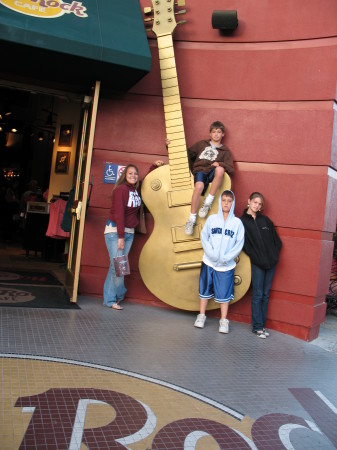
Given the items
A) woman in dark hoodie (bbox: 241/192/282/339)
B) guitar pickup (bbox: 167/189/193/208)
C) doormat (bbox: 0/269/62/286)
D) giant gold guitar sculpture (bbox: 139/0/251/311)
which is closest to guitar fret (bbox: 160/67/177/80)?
giant gold guitar sculpture (bbox: 139/0/251/311)

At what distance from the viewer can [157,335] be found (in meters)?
4.98

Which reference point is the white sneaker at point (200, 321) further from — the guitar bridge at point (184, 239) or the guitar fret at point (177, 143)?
the guitar fret at point (177, 143)

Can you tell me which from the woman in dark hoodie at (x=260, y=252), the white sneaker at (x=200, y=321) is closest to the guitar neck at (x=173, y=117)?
the woman in dark hoodie at (x=260, y=252)

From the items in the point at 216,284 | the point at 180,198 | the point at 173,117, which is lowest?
the point at 216,284

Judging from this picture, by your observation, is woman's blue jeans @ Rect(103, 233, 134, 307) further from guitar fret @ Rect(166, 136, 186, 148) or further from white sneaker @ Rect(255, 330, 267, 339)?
white sneaker @ Rect(255, 330, 267, 339)

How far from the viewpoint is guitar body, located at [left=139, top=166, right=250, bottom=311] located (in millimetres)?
5801

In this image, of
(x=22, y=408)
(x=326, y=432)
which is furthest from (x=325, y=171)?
(x=22, y=408)

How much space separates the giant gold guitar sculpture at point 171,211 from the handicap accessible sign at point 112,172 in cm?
43

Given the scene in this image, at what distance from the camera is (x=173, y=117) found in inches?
234

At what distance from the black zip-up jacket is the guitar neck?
Result: 0.89m

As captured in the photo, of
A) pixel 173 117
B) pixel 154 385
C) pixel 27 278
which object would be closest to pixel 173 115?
pixel 173 117

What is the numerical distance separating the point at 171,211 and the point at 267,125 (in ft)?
5.12

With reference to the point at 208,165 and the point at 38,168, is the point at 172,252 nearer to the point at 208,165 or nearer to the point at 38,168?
the point at 208,165

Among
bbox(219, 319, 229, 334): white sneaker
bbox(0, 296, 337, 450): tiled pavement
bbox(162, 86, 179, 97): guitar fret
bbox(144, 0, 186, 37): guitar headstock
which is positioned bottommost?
bbox(0, 296, 337, 450): tiled pavement
